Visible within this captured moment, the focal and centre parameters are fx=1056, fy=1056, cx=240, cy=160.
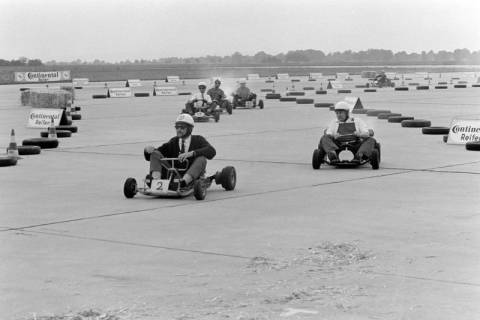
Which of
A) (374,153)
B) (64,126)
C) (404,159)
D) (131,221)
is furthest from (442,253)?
(64,126)

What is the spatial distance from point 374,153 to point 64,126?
499 inches

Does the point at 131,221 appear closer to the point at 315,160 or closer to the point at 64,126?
the point at 315,160

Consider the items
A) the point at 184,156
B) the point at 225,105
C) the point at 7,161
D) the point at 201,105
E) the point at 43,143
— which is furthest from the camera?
the point at 225,105

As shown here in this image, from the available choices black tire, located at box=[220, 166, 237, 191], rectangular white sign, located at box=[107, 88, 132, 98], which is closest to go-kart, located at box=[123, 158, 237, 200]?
black tire, located at box=[220, 166, 237, 191]

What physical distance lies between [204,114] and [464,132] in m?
11.7

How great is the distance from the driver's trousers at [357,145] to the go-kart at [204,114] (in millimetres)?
14006

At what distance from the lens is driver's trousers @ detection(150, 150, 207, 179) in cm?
1452

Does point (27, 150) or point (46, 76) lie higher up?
point (27, 150)

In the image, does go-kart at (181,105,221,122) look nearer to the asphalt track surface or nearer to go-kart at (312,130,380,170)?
the asphalt track surface

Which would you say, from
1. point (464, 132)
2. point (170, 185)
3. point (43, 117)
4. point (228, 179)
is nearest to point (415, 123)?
point (464, 132)

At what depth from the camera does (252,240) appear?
1104 cm

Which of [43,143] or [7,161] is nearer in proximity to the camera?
[7,161]

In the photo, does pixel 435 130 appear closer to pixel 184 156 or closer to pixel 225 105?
pixel 225 105

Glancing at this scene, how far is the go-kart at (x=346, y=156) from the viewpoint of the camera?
18.0 meters
